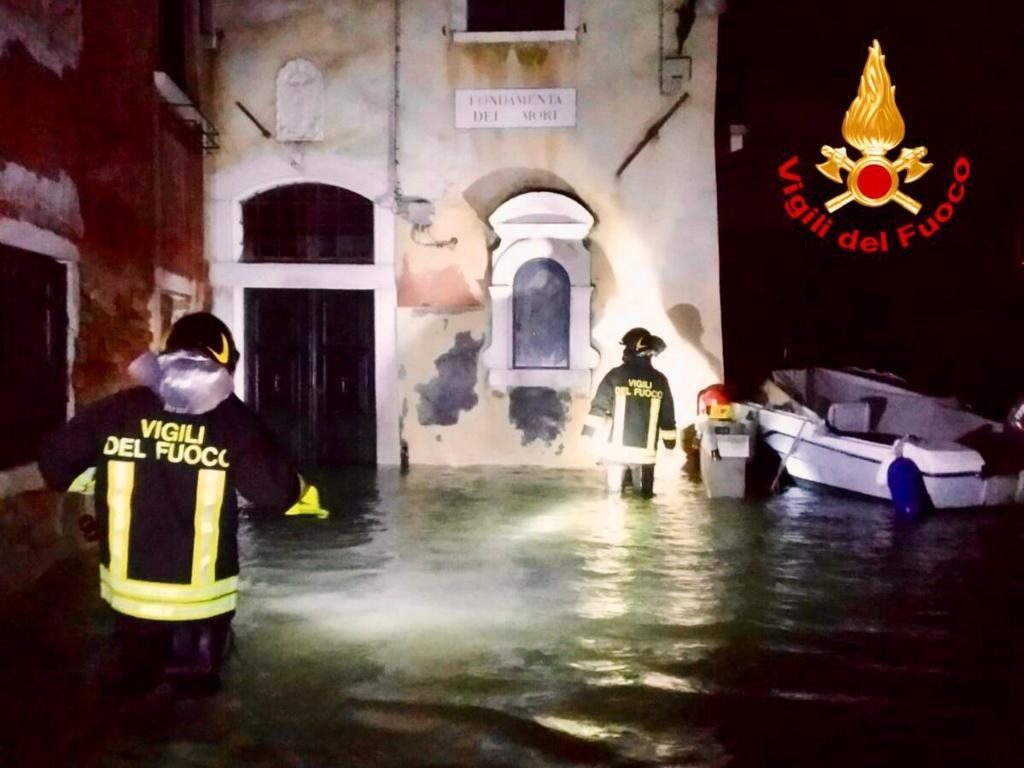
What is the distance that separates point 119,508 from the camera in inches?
169

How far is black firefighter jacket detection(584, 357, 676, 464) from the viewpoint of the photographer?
9.79m

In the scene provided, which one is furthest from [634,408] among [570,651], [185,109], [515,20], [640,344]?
[185,109]

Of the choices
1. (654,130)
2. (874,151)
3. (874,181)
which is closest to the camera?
(654,130)

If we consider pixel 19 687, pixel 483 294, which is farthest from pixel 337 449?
pixel 19 687

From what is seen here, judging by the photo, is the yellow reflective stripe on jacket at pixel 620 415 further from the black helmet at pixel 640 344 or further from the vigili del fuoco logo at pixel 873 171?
the vigili del fuoco logo at pixel 873 171

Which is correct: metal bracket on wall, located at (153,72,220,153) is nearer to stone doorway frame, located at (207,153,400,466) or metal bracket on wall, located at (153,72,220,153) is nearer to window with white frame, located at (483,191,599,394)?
stone doorway frame, located at (207,153,400,466)

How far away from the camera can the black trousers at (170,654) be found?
4457mm

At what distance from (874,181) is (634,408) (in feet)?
16.1

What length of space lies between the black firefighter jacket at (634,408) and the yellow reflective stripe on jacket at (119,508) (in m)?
5.86

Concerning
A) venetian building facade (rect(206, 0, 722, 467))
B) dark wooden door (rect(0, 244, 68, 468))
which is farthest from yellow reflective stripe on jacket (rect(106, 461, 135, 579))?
venetian building facade (rect(206, 0, 722, 467))

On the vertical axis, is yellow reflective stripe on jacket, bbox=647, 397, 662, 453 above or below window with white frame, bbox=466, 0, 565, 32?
below

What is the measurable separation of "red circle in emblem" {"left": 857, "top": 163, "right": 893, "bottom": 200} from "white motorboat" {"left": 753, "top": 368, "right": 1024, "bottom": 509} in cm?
216

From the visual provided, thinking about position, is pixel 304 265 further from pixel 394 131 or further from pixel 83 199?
pixel 83 199

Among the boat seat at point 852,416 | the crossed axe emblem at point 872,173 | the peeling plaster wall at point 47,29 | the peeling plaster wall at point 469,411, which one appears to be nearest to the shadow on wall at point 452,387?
the peeling plaster wall at point 469,411
